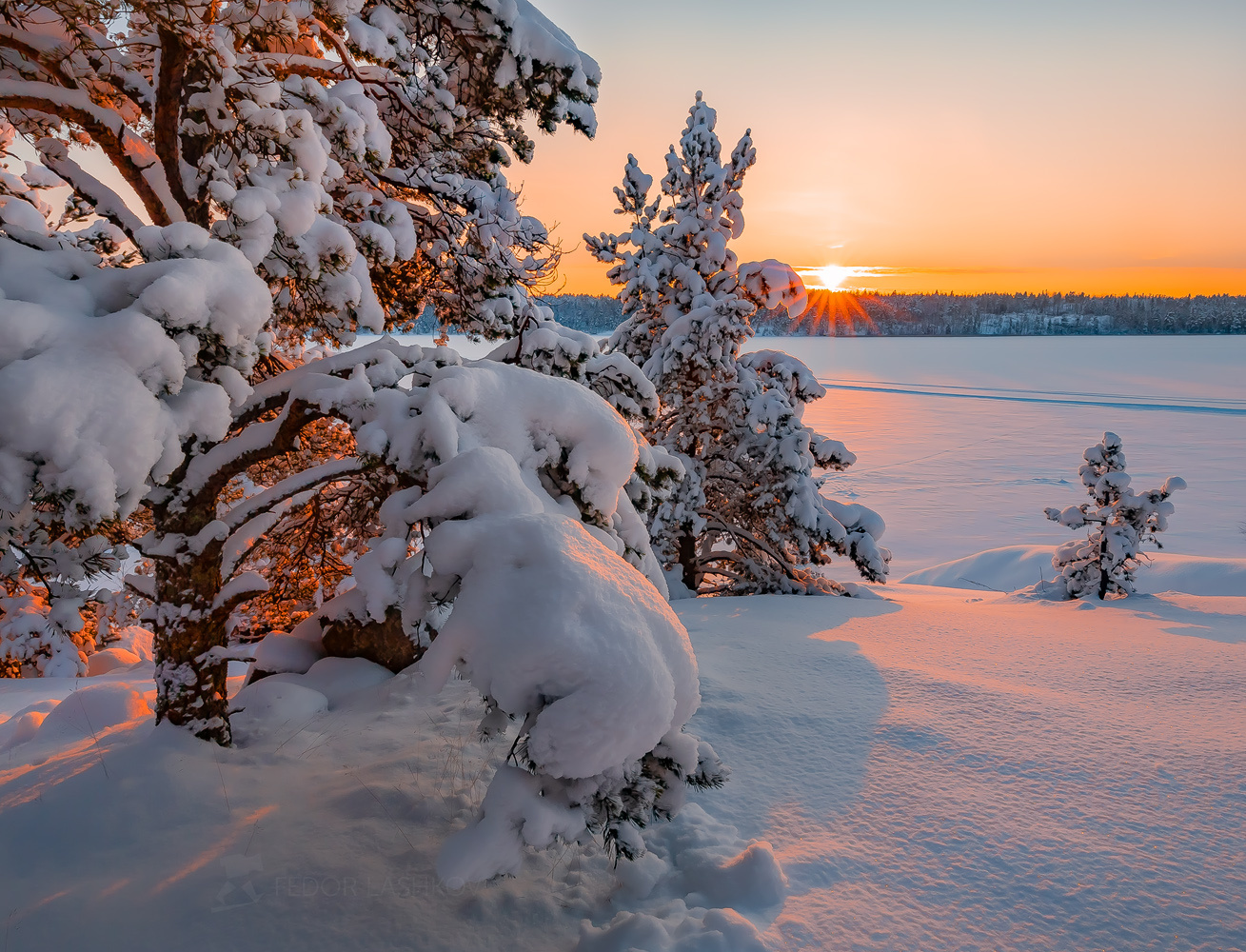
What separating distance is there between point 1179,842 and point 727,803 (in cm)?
213

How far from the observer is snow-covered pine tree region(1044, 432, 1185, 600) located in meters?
11.6

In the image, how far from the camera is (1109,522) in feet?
39.0

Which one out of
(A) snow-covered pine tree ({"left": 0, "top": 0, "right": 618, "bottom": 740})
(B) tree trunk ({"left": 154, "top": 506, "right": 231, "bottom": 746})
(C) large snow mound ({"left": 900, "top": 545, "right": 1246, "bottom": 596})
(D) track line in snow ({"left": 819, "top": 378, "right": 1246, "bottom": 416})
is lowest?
(C) large snow mound ({"left": 900, "top": 545, "right": 1246, "bottom": 596})

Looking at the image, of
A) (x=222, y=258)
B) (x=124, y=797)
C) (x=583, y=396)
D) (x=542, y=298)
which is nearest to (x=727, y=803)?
(x=583, y=396)

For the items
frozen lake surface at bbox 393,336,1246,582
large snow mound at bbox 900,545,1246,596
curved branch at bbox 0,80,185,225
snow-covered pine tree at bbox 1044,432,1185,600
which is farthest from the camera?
frozen lake surface at bbox 393,336,1246,582

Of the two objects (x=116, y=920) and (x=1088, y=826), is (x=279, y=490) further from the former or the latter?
(x=1088, y=826)

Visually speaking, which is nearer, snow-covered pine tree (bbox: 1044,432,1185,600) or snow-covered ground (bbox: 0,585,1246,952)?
snow-covered ground (bbox: 0,585,1246,952)

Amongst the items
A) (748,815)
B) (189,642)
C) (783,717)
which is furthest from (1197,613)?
(189,642)

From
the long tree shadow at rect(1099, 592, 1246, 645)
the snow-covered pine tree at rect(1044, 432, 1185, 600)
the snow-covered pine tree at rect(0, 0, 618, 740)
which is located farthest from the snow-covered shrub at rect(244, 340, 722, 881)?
the snow-covered pine tree at rect(1044, 432, 1185, 600)

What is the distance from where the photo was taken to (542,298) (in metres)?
7.51

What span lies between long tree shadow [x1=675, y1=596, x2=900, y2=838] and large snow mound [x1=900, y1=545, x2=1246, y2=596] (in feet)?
38.8

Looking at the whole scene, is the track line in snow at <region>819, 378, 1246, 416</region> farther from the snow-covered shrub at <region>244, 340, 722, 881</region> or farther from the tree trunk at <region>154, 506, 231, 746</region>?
the tree trunk at <region>154, 506, 231, 746</region>

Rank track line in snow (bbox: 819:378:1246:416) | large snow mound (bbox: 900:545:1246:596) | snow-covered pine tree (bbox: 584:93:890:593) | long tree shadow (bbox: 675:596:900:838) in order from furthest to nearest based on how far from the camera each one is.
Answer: track line in snow (bbox: 819:378:1246:416) → large snow mound (bbox: 900:545:1246:596) → snow-covered pine tree (bbox: 584:93:890:593) → long tree shadow (bbox: 675:596:900:838)

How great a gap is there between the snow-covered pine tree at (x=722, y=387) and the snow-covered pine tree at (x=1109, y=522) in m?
3.95
